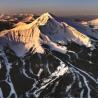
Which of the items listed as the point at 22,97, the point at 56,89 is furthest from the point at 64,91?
the point at 22,97

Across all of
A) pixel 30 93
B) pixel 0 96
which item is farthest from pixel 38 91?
pixel 0 96

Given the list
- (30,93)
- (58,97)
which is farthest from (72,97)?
(30,93)

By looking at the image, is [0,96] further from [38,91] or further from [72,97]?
[72,97]

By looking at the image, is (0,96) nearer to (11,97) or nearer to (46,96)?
(11,97)

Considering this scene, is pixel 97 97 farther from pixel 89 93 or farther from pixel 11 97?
pixel 11 97

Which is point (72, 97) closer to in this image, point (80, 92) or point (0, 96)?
point (80, 92)
